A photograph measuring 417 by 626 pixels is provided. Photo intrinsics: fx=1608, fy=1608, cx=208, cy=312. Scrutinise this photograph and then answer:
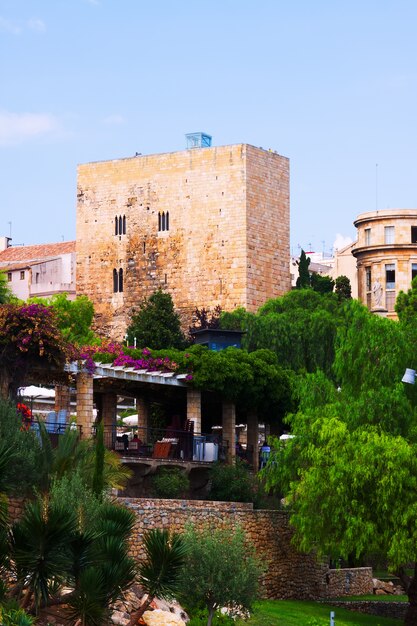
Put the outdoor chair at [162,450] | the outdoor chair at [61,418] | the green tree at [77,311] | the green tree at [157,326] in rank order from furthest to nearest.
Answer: the green tree at [77,311]
the green tree at [157,326]
the outdoor chair at [162,450]
the outdoor chair at [61,418]

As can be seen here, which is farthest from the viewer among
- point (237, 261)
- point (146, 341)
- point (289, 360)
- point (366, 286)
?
point (366, 286)

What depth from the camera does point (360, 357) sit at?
3966cm

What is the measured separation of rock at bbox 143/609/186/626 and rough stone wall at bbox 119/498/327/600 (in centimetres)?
319

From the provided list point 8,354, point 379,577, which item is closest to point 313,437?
point 8,354

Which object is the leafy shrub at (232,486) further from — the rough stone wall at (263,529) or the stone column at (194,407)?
the stone column at (194,407)

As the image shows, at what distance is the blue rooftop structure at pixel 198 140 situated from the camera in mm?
85625

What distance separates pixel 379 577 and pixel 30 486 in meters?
20.6

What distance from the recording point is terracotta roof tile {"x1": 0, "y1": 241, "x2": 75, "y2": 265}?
102812 millimetres

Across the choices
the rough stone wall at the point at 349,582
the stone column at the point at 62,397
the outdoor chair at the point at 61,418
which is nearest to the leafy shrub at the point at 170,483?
the outdoor chair at the point at 61,418

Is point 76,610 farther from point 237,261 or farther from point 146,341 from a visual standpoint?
point 237,261

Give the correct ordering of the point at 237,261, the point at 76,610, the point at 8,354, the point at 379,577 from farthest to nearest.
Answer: the point at 237,261, the point at 379,577, the point at 8,354, the point at 76,610

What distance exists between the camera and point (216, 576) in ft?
99.6

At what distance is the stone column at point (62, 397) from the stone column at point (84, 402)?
14.1ft

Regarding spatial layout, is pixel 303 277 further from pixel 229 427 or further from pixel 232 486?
pixel 232 486
